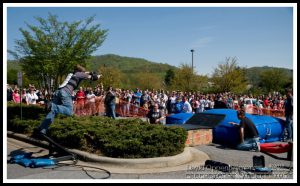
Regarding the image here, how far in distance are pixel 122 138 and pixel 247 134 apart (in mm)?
3894

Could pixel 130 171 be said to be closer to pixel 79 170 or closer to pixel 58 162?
pixel 79 170

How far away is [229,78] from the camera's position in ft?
132

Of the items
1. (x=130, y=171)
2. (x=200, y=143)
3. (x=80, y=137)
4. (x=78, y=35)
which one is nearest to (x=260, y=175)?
(x=130, y=171)

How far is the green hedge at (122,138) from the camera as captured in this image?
7242 mm

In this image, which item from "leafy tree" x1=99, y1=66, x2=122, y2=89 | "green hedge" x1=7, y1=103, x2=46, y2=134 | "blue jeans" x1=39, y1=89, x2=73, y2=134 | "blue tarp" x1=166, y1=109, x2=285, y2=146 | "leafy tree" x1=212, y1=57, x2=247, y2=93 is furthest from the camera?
"leafy tree" x1=99, y1=66, x2=122, y2=89

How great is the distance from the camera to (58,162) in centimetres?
715

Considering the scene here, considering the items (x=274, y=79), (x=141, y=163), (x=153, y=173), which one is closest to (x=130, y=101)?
(x=141, y=163)

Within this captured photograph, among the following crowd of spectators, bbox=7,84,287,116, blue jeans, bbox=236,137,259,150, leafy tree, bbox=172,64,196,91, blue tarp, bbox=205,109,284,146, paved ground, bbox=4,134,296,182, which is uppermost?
leafy tree, bbox=172,64,196,91

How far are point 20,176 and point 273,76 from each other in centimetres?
4961

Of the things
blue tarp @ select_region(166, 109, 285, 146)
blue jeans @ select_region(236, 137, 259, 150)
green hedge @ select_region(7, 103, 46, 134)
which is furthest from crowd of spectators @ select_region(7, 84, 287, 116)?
blue jeans @ select_region(236, 137, 259, 150)

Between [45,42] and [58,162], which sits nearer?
[58,162]

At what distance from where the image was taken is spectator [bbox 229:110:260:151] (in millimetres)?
9250

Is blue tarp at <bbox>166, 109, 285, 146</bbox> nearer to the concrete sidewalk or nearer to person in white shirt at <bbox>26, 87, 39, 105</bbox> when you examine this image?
the concrete sidewalk

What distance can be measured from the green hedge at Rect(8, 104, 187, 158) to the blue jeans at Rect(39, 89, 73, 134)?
605 millimetres
